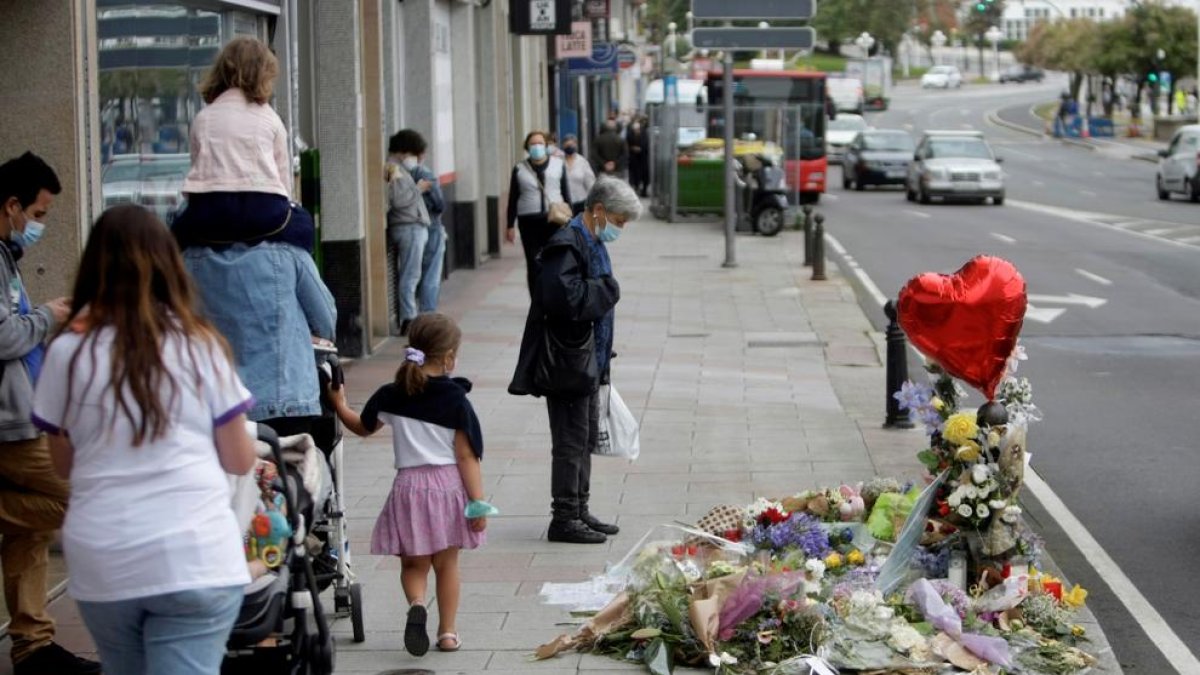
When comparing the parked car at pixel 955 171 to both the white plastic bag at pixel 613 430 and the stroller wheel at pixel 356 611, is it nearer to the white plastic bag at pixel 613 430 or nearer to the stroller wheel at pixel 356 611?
the white plastic bag at pixel 613 430

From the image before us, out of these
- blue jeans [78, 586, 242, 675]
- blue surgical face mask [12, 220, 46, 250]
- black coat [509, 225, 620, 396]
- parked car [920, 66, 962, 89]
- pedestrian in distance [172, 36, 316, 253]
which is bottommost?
blue jeans [78, 586, 242, 675]

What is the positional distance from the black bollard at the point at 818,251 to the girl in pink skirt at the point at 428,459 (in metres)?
16.9

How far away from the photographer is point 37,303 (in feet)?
28.8

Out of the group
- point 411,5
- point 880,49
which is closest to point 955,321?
point 411,5

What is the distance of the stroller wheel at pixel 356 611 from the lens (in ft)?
24.0

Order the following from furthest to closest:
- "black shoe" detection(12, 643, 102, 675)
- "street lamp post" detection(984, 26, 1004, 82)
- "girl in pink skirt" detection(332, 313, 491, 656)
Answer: "street lamp post" detection(984, 26, 1004, 82) < "girl in pink skirt" detection(332, 313, 491, 656) < "black shoe" detection(12, 643, 102, 675)

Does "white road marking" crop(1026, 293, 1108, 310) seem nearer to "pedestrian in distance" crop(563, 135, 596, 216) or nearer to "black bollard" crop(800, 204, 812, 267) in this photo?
"black bollard" crop(800, 204, 812, 267)

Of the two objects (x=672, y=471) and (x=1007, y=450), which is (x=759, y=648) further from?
(x=672, y=471)

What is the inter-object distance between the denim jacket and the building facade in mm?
2099

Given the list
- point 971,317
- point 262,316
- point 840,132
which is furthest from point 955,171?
point 262,316

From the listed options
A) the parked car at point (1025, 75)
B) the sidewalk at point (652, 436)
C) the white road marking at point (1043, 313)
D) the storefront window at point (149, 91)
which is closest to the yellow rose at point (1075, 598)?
the sidewalk at point (652, 436)

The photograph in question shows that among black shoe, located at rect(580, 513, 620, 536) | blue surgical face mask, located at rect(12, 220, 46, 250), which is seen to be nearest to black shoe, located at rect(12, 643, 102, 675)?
blue surgical face mask, located at rect(12, 220, 46, 250)

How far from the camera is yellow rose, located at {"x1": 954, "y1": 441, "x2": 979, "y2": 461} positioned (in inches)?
304

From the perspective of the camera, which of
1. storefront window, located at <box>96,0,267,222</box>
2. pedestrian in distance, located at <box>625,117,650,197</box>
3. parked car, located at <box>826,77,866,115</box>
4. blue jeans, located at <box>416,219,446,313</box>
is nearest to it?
storefront window, located at <box>96,0,267,222</box>
